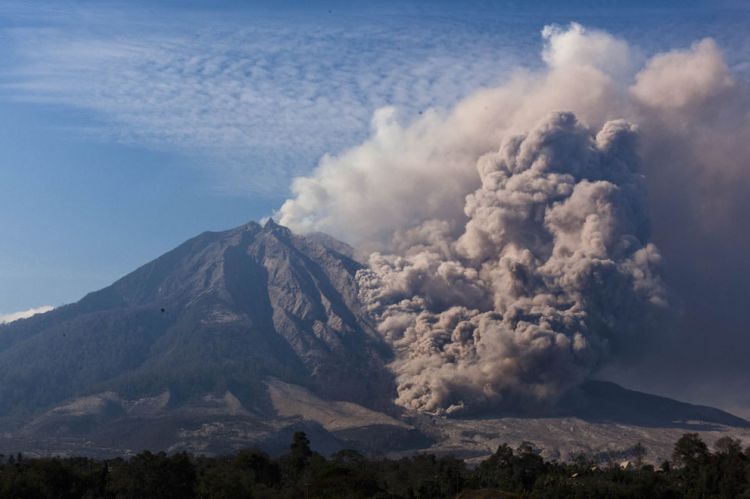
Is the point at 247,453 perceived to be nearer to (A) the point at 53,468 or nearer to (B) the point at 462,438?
(A) the point at 53,468

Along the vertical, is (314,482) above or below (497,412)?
below

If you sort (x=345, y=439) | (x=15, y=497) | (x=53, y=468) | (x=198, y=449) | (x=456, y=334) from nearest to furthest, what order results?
(x=15, y=497) → (x=53, y=468) → (x=198, y=449) → (x=345, y=439) → (x=456, y=334)

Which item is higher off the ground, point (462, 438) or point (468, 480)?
point (462, 438)

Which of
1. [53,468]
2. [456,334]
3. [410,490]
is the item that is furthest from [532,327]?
[53,468]

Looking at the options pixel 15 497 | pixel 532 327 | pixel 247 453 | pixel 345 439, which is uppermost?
pixel 532 327

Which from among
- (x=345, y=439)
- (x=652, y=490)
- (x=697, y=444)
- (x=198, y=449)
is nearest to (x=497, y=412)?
(x=345, y=439)

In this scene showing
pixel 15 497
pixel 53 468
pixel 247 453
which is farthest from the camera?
pixel 247 453

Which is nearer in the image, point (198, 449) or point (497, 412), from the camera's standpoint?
point (198, 449)

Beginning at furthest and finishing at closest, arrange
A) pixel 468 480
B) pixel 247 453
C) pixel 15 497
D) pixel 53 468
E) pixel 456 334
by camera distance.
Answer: pixel 456 334, pixel 247 453, pixel 468 480, pixel 53 468, pixel 15 497

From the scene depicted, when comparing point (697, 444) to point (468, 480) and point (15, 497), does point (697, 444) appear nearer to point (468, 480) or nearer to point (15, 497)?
point (468, 480)
